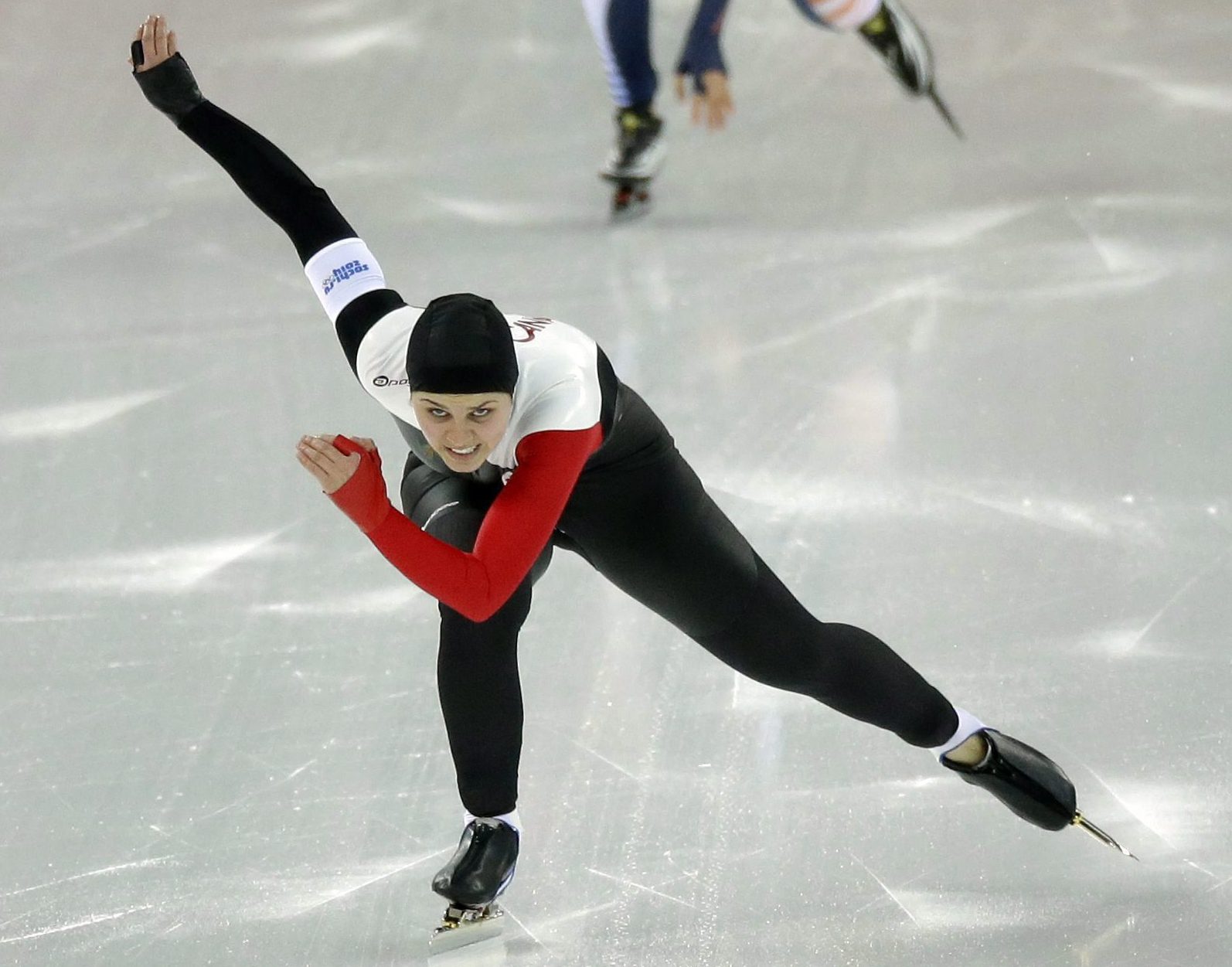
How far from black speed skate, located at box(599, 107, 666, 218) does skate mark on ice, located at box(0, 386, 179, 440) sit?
4.45 feet

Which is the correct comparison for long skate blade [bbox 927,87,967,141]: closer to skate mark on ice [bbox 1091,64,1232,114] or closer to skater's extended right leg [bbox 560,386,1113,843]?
skate mark on ice [bbox 1091,64,1232,114]

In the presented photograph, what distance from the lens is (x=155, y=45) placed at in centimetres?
198

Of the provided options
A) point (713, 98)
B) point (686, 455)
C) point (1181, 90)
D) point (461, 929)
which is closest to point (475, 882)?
point (461, 929)

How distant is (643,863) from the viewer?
6.56 ft

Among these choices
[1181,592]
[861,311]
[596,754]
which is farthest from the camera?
[861,311]

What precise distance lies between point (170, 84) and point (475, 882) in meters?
1.09

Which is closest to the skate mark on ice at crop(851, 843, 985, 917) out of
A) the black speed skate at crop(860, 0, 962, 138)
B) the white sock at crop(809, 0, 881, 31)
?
the white sock at crop(809, 0, 881, 31)

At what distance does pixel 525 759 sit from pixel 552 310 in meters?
1.52

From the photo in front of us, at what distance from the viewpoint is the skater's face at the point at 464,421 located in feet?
5.29

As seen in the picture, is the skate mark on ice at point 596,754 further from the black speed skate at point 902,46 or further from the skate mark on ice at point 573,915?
the black speed skate at point 902,46

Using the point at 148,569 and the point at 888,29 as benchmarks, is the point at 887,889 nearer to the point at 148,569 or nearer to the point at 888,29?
the point at 148,569

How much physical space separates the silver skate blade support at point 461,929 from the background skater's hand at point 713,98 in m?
2.13

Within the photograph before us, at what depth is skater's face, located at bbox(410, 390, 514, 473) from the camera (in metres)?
1.61

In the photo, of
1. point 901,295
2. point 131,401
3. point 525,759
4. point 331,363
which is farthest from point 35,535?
point 901,295
